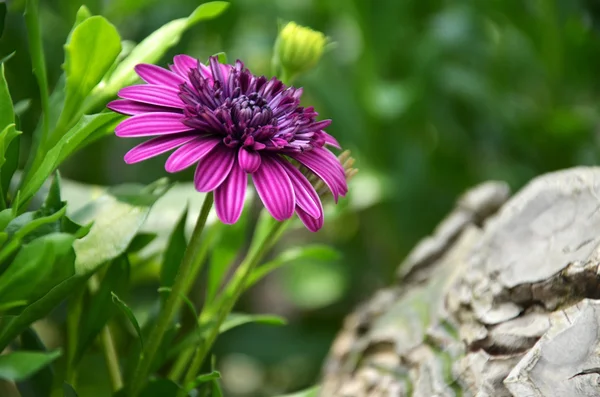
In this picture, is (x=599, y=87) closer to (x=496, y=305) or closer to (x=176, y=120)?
(x=496, y=305)

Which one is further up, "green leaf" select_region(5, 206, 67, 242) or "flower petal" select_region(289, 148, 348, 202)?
"flower petal" select_region(289, 148, 348, 202)

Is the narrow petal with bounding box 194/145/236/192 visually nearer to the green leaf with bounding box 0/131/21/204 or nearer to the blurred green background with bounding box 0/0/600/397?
the green leaf with bounding box 0/131/21/204

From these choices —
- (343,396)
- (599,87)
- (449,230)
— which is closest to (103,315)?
(343,396)

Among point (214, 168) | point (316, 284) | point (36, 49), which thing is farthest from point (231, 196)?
point (316, 284)

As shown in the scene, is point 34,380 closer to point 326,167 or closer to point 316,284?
point 326,167

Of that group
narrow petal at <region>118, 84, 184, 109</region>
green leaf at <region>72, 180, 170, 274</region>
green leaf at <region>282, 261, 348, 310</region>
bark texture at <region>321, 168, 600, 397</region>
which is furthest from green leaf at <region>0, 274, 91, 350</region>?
green leaf at <region>282, 261, 348, 310</region>

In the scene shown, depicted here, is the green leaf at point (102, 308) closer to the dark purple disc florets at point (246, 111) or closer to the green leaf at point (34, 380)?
the green leaf at point (34, 380)

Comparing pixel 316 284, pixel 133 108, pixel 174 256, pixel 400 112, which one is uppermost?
pixel 400 112
